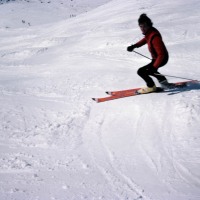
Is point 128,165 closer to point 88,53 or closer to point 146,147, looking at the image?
point 146,147

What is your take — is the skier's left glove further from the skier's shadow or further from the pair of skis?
the skier's shadow

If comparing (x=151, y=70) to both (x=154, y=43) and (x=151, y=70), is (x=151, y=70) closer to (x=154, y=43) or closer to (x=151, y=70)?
(x=151, y=70)

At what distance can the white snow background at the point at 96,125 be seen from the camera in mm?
4582

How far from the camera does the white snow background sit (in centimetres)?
458

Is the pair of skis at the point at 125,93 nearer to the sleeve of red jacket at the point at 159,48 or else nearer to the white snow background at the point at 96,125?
the white snow background at the point at 96,125

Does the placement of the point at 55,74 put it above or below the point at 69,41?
below

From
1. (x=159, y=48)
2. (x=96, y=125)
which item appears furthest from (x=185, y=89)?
(x=96, y=125)

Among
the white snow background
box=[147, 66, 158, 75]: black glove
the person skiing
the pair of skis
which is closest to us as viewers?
the white snow background

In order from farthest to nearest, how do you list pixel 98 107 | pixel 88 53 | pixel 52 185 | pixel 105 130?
pixel 88 53
pixel 98 107
pixel 105 130
pixel 52 185

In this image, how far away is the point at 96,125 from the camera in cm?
663

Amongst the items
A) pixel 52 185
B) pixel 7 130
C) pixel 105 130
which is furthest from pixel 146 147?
pixel 7 130

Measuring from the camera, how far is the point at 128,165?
5074 millimetres

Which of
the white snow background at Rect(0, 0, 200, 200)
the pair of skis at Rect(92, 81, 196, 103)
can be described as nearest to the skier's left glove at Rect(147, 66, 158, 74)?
the pair of skis at Rect(92, 81, 196, 103)

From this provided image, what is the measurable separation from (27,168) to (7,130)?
68.8 inches
